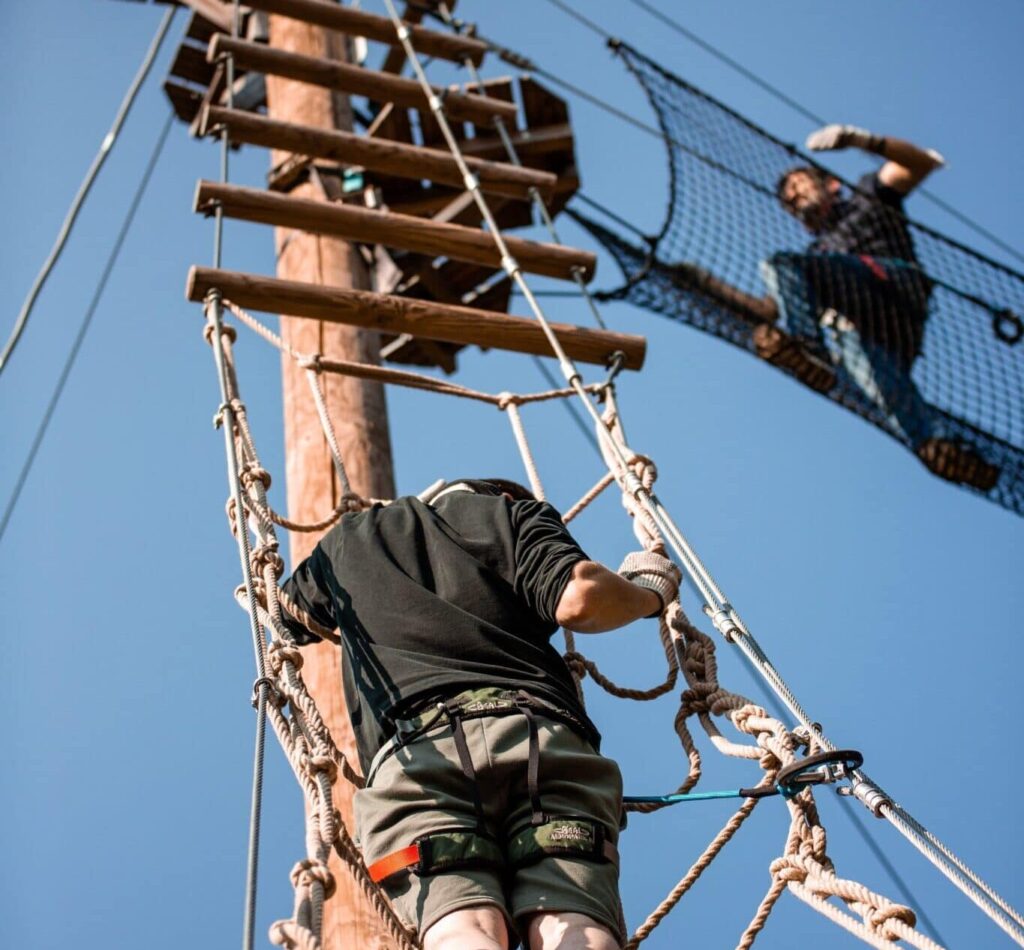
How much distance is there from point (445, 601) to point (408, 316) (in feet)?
5.50

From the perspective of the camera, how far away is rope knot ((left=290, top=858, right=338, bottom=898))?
1945mm

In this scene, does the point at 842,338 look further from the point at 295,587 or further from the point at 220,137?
the point at 295,587

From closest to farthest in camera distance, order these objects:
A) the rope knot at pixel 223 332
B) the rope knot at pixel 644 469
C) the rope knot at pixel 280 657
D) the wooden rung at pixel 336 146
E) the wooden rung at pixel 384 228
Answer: the rope knot at pixel 280 657, the rope knot at pixel 644 469, the rope knot at pixel 223 332, the wooden rung at pixel 384 228, the wooden rung at pixel 336 146

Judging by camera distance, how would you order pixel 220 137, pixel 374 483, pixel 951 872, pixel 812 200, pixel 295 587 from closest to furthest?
pixel 951 872, pixel 295 587, pixel 374 483, pixel 220 137, pixel 812 200

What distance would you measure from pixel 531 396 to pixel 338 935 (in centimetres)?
160

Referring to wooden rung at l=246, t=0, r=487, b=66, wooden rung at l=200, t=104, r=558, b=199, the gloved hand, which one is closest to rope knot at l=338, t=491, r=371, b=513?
the gloved hand

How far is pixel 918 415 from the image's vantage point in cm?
629

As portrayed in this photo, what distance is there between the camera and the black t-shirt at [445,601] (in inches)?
91.4

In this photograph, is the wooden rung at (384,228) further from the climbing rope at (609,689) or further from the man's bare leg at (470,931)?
the man's bare leg at (470,931)

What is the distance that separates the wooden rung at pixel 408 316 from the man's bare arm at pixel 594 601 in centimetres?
166

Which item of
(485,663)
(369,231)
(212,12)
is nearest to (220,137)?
(369,231)

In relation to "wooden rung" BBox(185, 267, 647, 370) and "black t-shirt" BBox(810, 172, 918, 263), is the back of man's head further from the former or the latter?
"black t-shirt" BBox(810, 172, 918, 263)

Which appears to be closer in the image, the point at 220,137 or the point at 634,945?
the point at 634,945

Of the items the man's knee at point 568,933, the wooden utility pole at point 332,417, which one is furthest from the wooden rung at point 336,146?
the man's knee at point 568,933
